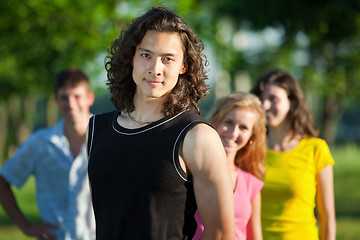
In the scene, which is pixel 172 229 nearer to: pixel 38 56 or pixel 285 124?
pixel 285 124

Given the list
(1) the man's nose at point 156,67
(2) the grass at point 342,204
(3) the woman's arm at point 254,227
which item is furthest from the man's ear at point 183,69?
(2) the grass at point 342,204

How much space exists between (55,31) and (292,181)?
10.4m

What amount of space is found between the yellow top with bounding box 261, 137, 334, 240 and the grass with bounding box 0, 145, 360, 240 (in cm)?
656

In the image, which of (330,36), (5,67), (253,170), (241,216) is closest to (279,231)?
(253,170)

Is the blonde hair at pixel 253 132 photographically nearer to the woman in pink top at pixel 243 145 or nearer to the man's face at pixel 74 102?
the woman in pink top at pixel 243 145

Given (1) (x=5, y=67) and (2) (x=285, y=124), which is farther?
(1) (x=5, y=67)

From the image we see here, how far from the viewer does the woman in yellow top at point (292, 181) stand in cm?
441

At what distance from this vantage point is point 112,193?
2.47 metres

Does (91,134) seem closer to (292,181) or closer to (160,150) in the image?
(160,150)

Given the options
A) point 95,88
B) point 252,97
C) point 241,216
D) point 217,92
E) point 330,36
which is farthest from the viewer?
point 217,92

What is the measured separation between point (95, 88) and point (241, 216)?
41.9 ft

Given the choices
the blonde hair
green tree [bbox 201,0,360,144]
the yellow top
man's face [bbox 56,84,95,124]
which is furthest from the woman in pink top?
green tree [bbox 201,0,360,144]

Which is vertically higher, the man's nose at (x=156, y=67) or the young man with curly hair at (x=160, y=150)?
the man's nose at (x=156, y=67)

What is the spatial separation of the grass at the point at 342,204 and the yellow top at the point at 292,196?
6556 mm
